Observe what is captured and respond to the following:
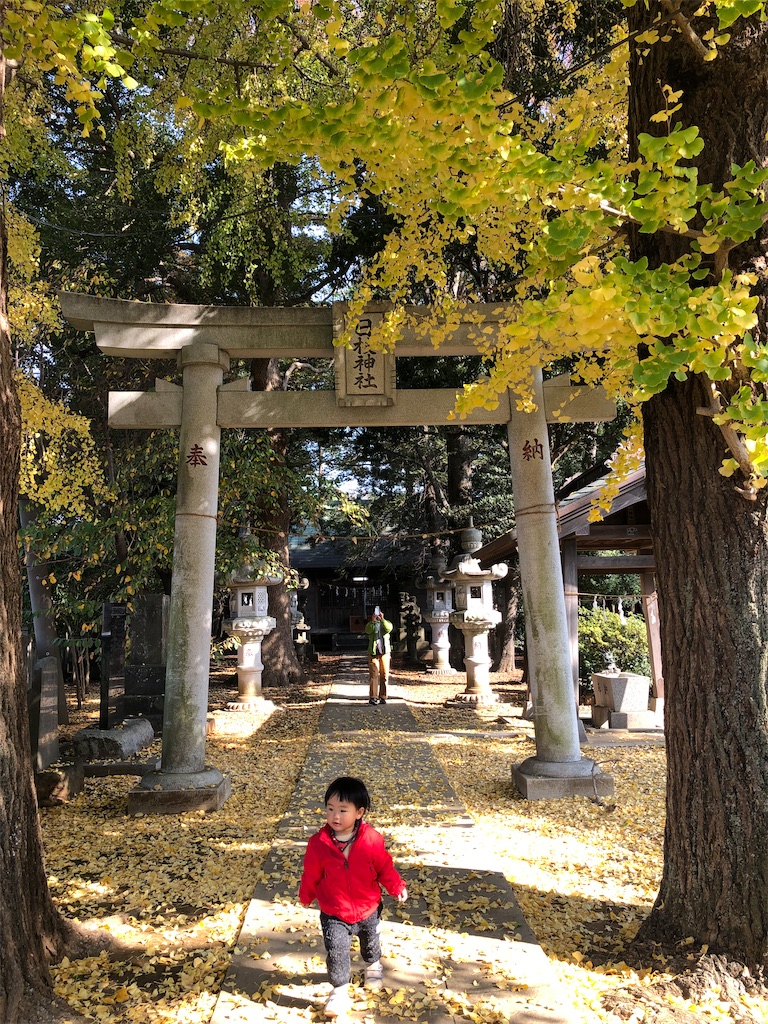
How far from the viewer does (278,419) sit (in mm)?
6883

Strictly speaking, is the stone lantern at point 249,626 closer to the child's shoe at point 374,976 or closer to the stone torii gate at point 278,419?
the stone torii gate at point 278,419

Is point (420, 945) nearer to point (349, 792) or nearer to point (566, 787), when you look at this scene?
point (349, 792)

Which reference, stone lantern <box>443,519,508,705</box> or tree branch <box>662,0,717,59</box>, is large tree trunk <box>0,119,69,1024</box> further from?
stone lantern <box>443,519,508,705</box>

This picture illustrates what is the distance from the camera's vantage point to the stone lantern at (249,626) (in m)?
12.7

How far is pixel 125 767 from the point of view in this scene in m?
7.68

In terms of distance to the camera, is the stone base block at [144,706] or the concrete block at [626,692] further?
the concrete block at [626,692]

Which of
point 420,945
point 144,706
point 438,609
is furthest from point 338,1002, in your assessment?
point 438,609

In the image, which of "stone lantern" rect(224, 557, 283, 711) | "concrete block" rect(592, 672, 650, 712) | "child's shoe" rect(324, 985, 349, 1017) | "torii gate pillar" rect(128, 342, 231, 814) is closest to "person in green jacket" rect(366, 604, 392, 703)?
"stone lantern" rect(224, 557, 283, 711)

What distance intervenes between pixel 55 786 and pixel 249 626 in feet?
20.5

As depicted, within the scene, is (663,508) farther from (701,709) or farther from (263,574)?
(263,574)

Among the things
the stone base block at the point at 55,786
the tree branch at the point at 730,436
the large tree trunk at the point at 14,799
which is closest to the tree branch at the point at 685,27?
the tree branch at the point at 730,436

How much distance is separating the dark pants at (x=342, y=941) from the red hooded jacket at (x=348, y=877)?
4 centimetres

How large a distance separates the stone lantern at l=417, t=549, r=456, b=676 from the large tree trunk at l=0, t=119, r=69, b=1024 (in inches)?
568

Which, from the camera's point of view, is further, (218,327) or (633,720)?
(633,720)
